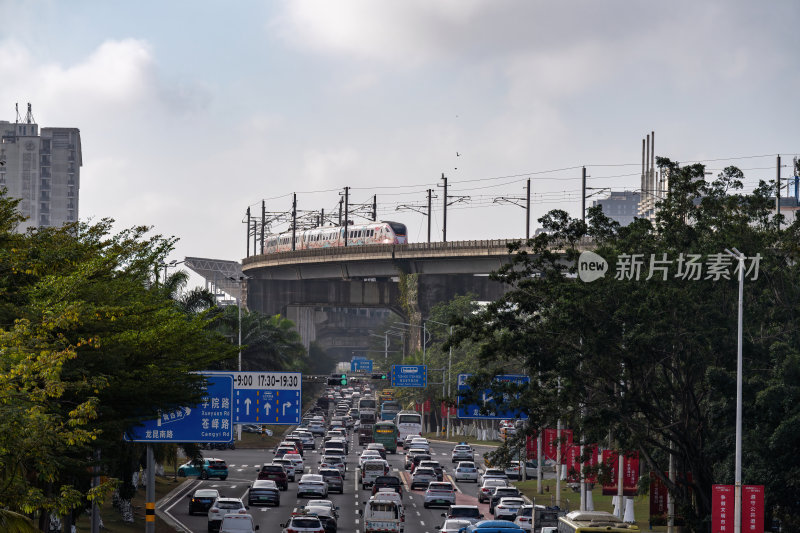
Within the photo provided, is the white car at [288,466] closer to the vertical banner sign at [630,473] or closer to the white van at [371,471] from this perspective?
the white van at [371,471]

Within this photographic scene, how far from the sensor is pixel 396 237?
114m

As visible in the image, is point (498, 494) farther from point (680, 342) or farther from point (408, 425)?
point (408, 425)

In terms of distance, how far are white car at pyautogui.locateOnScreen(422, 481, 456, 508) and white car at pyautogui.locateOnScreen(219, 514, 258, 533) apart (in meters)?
18.7

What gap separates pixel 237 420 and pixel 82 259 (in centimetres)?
1654

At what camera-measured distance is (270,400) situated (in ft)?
155

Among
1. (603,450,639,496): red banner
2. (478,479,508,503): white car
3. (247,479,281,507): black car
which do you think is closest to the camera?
(603,450,639,496): red banner

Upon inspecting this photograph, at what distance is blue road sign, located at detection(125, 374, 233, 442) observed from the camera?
112 ft

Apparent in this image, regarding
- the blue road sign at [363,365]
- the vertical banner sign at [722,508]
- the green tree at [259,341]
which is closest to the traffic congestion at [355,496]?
the vertical banner sign at [722,508]

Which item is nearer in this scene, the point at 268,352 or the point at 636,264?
the point at 636,264

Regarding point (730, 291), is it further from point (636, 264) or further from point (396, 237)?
point (396, 237)

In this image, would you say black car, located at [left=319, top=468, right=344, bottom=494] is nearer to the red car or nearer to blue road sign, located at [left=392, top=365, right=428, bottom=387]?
the red car

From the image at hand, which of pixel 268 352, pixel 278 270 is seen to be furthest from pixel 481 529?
pixel 278 270

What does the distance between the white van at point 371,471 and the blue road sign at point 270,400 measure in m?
21.5

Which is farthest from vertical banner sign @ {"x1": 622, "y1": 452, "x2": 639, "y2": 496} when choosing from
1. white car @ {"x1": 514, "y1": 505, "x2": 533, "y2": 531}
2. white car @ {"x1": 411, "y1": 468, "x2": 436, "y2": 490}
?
white car @ {"x1": 411, "y1": 468, "x2": 436, "y2": 490}
